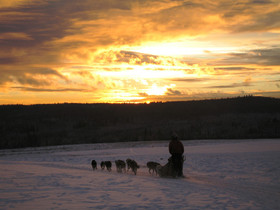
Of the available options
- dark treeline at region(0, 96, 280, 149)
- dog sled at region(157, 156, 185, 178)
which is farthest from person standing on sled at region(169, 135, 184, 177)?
dark treeline at region(0, 96, 280, 149)

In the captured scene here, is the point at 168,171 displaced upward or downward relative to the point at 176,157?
downward

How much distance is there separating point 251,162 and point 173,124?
4049 centimetres

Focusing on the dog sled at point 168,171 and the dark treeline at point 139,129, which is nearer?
the dog sled at point 168,171

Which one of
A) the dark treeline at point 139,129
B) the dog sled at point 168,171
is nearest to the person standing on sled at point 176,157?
the dog sled at point 168,171

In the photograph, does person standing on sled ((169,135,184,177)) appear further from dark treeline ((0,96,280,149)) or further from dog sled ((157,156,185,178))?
dark treeline ((0,96,280,149))

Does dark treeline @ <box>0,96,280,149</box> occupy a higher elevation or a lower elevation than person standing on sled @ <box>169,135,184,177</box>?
higher

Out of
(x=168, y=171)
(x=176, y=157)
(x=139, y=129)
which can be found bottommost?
(x=168, y=171)

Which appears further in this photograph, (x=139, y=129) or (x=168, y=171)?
(x=139, y=129)

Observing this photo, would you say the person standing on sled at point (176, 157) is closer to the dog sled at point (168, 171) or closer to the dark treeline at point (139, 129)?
Answer: the dog sled at point (168, 171)

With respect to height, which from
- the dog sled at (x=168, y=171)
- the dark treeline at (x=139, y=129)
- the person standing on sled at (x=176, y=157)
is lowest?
the dog sled at (x=168, y=171)

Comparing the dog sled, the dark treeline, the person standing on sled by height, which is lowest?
the dog sled

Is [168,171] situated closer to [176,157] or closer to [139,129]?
[176,157]

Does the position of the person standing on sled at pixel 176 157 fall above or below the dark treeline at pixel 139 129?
below

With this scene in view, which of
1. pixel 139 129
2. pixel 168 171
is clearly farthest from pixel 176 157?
pixel 139 129
